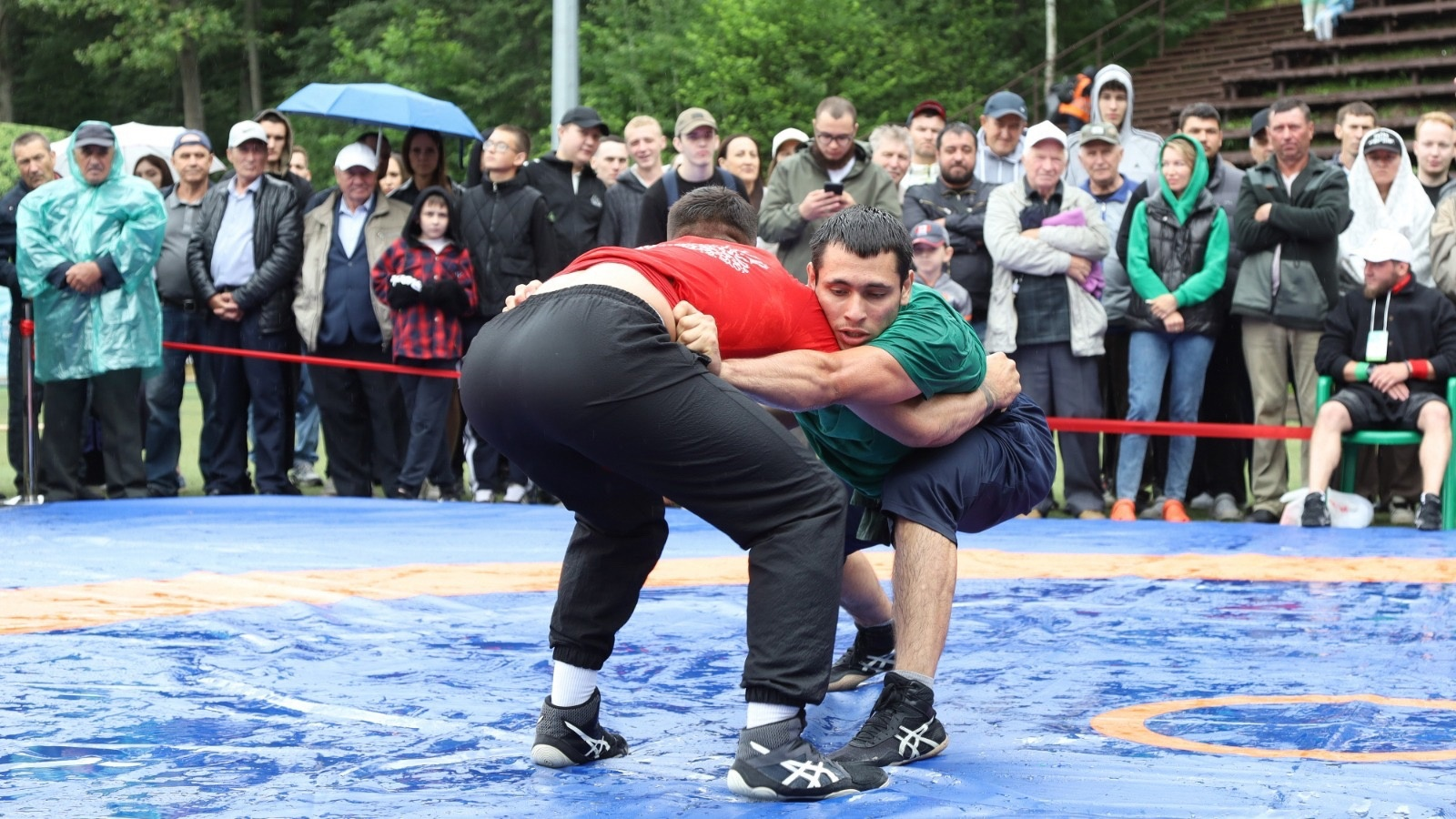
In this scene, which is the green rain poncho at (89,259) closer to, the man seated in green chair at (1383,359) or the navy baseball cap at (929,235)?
the navy baseball cap at (929,235)

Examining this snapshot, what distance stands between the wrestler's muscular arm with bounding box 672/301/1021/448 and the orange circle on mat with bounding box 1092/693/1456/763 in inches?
30.3

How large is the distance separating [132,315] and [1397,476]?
660 centimetres

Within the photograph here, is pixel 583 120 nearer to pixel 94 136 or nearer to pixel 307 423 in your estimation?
pixel 94 136

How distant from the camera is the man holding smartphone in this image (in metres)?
8.60

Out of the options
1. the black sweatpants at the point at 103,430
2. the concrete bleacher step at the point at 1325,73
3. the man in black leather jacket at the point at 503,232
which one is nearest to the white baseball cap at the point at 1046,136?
the man in black leather jacket at the point at 503,232

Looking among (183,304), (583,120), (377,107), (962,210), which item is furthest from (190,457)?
(962,210)

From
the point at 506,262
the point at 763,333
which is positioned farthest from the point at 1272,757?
the point at 506,262

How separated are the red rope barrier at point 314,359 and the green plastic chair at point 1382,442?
14.6 feet

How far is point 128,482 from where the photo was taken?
9.40m

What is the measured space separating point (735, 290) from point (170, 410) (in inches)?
272

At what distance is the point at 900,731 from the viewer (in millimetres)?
3701

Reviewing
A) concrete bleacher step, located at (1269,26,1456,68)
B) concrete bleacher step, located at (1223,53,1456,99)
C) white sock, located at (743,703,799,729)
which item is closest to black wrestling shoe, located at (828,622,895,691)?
white sock, located at (743,703,799,729)

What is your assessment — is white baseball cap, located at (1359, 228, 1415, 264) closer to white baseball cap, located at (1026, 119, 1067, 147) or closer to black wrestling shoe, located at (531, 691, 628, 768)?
white baseball cap, located at (1026, 119, 1067, 147)

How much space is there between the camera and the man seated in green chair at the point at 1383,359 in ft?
26.9
